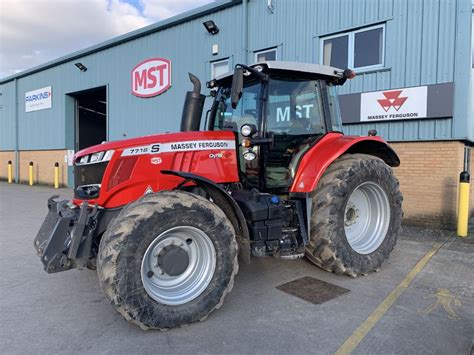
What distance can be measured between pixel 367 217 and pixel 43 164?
52.5 feet

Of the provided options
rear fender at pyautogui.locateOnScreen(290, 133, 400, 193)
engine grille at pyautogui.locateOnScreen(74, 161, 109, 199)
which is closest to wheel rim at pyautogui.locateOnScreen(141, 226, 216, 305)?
engine grille at pyautogui.locateOnScreen(74, 161, 109, 199)

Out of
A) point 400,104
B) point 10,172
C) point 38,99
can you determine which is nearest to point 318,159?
point 400,104

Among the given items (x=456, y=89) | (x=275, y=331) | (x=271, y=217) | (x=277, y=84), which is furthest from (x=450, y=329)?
(x=456, y=89)

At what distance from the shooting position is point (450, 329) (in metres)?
3.08

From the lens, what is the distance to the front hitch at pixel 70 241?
3.00 metres

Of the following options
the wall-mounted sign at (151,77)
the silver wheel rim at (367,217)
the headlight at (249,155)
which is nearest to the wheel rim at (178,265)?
the headlight at (249,155)

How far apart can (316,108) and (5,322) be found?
3.88 meters

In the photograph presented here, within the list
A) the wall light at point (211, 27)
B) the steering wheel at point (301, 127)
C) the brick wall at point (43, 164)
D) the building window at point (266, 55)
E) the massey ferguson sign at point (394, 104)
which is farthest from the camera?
the brick wall at point (43, 164)

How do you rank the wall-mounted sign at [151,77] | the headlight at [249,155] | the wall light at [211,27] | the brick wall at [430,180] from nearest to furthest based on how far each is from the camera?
the headlight at [249,155] → the brick wall at [430,180] → the wall light at [211,27] → the wall-mounted sign at [151,77]

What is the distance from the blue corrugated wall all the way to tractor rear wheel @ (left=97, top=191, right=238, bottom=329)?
561cm

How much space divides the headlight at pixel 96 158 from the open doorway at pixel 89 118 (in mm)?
12704

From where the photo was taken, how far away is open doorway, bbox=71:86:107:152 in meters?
16.2

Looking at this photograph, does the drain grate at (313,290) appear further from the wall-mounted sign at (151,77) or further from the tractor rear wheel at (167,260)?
the wall-mounted sign at (151,77)

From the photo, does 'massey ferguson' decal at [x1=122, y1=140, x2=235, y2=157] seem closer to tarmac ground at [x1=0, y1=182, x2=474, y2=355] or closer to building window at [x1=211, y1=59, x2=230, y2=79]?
tarmac ground at [x1=0, y1=182, x2=474, y2=355]
